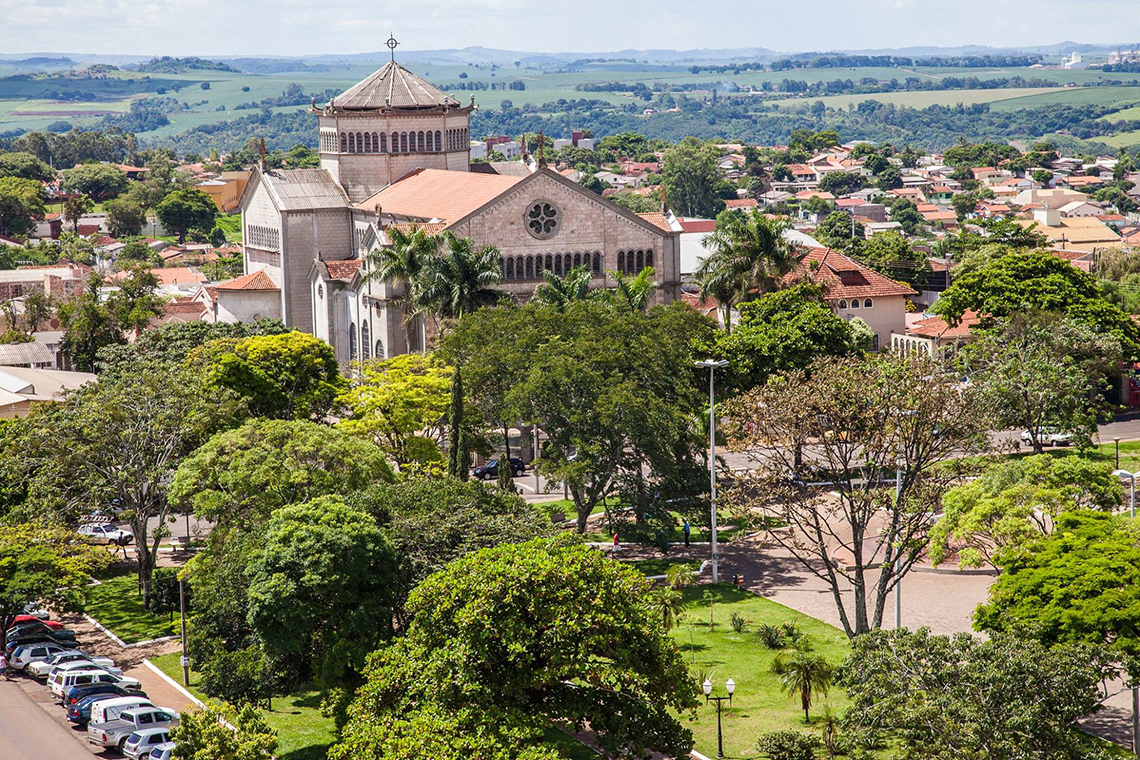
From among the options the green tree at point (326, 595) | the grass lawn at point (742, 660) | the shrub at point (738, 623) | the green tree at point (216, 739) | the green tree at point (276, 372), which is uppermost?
the green tree at point (276, 372)

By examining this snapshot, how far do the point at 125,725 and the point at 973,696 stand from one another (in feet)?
73.3

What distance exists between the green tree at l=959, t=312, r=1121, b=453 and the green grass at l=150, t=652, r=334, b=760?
3165cm

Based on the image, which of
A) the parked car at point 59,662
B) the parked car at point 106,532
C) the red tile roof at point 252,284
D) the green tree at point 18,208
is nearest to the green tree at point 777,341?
the parked car at point 106,532

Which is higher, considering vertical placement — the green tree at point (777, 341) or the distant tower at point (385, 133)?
the distant tower at point (385, 133)

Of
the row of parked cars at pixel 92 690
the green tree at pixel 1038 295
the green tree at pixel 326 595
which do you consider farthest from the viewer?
the green tree at pixel 1038 295

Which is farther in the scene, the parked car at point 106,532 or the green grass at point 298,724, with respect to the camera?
the parked car at point 106,532

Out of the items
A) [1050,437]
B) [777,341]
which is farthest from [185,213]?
[1050,437]

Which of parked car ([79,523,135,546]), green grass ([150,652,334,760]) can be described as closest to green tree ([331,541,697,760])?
green grass ([150,652,334,760])

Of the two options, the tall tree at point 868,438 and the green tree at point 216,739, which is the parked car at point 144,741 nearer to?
the green tree at point 216,739

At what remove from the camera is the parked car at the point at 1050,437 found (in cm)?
6677

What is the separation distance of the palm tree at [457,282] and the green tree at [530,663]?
32.9 meters

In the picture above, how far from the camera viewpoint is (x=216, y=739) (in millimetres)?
34594

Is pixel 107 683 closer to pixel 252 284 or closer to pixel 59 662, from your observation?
pixel 59 662

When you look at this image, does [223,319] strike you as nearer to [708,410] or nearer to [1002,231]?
[708,410]
